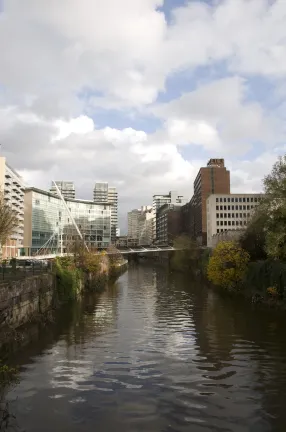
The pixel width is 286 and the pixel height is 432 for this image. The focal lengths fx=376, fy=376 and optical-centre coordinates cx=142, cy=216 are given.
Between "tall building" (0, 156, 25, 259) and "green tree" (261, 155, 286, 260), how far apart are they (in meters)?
90.8

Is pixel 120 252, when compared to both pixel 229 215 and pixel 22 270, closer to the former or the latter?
pixel 229 215

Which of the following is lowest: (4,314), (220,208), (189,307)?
(189,307)

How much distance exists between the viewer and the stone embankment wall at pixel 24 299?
22.5m

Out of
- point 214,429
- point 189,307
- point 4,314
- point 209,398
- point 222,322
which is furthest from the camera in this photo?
point 189,307

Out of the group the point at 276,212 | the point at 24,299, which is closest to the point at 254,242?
the point at 276,212

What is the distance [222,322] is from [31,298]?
15493 millimetres

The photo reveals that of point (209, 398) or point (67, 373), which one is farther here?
point (67, 373)

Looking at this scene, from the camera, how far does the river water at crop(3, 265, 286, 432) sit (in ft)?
41.8

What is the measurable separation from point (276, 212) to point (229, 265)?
14.6 meters

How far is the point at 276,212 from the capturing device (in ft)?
133

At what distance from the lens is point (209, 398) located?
1445 centimetres

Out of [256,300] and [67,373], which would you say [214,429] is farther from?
[256,300]

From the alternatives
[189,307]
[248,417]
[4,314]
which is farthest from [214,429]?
[189,307]

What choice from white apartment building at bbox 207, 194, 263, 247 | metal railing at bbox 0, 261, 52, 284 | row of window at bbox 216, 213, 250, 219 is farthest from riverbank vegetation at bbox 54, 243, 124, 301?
row of window at bbox 216, 213, 250, 219
